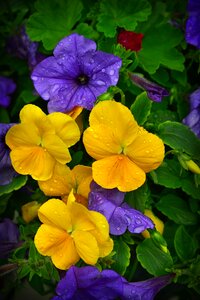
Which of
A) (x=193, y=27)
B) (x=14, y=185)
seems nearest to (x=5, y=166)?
(x=14, y=185)

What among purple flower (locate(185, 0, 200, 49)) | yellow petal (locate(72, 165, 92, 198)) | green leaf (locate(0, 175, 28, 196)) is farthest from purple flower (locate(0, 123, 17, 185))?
purple flower (locate(185, 0, 200, 49))

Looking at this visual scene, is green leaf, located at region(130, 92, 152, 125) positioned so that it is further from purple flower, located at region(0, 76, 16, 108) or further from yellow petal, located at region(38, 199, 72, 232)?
purple flower, located at region(0, 76, 16, 108)

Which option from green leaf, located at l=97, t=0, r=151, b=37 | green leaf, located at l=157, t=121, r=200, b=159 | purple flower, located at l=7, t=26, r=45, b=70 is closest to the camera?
green leaf, located at l=157, t=121, r=200, b=159

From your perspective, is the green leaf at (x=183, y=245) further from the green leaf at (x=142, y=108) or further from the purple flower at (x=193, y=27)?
the purple flower at (x=193, y=27)

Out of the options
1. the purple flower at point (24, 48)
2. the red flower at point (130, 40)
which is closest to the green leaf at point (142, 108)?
the red flower at point (130, 40)

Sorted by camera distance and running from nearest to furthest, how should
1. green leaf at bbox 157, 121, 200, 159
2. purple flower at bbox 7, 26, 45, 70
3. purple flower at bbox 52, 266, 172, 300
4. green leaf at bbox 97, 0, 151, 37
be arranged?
purple flower at bbox 52, 266, 172, 300, green leaf at bbox 157, 121, 200, 159, green leaf at bbox 97, 0, 151, 37, purple flower at bbox 7, 26, 45, 70

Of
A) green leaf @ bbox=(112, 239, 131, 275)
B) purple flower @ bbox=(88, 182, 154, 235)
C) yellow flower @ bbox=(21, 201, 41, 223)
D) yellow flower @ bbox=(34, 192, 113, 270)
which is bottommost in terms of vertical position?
yellow flower @ bbox=(21, 201, 41, 223)

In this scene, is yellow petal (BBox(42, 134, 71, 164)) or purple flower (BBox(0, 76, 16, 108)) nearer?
yellow petal (BBox(42, 134, 71, 164))
